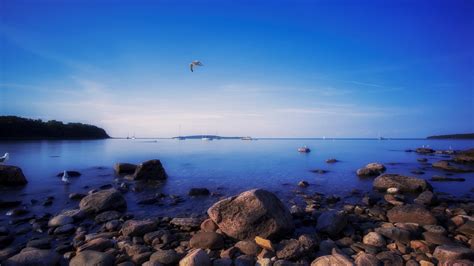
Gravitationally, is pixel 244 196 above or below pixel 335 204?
above

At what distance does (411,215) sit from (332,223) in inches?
155

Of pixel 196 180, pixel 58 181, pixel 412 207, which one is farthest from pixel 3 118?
pixel 412 207

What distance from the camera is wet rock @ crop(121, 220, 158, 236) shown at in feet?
29.5

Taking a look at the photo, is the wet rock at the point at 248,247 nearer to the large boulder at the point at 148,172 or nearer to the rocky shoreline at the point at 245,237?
the rocky shoreline at the point at 245,237

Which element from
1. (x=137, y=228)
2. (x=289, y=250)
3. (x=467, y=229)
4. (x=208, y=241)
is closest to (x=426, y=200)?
(x=467, y=229)

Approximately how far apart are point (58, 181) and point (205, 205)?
604 inches

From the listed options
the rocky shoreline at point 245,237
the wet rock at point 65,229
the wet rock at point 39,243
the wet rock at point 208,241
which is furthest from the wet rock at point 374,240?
the wet rock at point 65,229

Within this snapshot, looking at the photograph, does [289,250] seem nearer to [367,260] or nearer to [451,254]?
[367,260]

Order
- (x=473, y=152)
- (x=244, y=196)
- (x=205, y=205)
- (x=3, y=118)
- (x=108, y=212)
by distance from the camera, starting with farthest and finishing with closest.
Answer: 1. (x=3, y=118)
2. (x=473, y=152)
3. (x=205, y=205)
4. (x=108, y=212)
5. (x=244, y=196)

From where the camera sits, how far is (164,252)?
7.15 meters

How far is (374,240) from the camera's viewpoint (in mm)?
8117

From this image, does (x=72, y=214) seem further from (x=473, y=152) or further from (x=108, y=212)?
(x=473, y=152)

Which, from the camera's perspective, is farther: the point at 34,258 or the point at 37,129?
the point at 37,129

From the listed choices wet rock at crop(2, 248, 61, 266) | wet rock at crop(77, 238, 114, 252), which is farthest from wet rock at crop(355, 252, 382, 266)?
wet rock at crop(2, 248, 61, 266)
